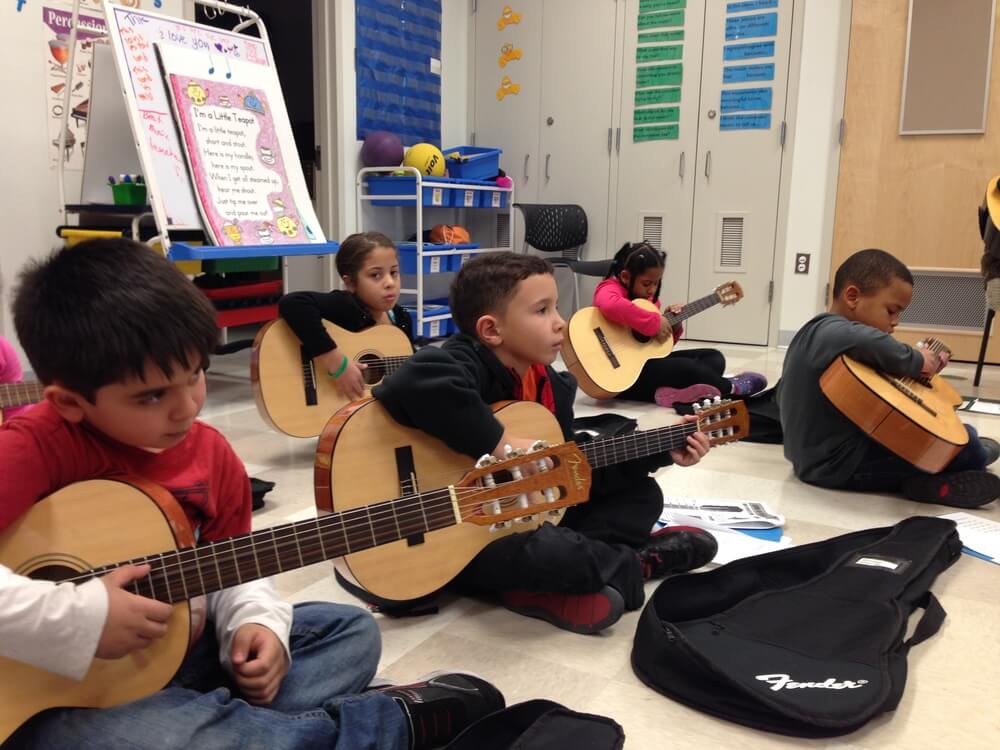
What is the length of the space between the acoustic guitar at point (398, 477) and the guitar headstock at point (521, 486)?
291mm

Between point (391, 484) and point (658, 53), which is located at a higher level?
point (658, 53)

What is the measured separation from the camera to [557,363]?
466 cm

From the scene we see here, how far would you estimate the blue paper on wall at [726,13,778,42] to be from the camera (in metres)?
5.23

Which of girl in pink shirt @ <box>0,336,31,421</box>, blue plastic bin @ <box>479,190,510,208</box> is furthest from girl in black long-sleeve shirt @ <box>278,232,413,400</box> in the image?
blue plastic bin @ <box>479,190,510,208</box>

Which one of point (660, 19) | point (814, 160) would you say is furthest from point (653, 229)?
point (660, 19)

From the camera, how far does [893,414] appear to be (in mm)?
2258

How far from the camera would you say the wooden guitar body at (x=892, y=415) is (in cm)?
226

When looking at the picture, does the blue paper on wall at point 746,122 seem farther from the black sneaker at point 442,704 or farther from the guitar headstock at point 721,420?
the black sneaker at point 442,704

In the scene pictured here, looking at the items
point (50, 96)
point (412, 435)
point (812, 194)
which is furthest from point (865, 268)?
point (50, 96)

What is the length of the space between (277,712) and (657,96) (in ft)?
17.6

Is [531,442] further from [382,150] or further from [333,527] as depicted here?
[382,150]

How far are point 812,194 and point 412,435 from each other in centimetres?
444

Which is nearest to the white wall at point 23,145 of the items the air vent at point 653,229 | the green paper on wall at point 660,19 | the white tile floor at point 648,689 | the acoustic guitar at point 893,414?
the white tile floor at point 648,689

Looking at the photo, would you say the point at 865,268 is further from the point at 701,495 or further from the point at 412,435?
the point at 412,435
